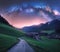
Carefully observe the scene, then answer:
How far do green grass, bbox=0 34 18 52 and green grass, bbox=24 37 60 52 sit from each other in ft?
0.73

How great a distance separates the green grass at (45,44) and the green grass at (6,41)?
8.8 inches

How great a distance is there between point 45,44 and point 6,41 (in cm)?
70

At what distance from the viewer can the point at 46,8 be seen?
3768 millimetres

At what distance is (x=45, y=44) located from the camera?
3607 mm

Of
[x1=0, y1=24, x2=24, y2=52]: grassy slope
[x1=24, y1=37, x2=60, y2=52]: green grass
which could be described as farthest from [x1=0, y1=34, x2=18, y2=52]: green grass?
[x1=24, y1=37, x2=60, y2=52]: green grass

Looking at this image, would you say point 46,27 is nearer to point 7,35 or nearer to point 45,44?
point 45,44

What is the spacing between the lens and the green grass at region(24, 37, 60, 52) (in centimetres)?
356

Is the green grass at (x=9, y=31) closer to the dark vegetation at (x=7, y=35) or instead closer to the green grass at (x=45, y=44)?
the dark vegetation at (x=7, y=35)

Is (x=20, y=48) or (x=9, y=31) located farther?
(x=9, y=31)

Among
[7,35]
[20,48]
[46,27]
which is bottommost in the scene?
[20,48]

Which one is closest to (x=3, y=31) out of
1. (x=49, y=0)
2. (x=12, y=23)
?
(x=12, y=23)

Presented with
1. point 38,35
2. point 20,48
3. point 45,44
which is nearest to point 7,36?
point 20,48

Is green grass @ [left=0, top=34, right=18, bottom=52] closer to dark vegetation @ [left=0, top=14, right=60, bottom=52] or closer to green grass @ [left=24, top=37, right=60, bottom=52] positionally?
dark vegetation @ [left=0, top=14, right=60, bottom=52]

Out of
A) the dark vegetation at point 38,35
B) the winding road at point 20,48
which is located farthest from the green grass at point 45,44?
the winding road at point 20,48
